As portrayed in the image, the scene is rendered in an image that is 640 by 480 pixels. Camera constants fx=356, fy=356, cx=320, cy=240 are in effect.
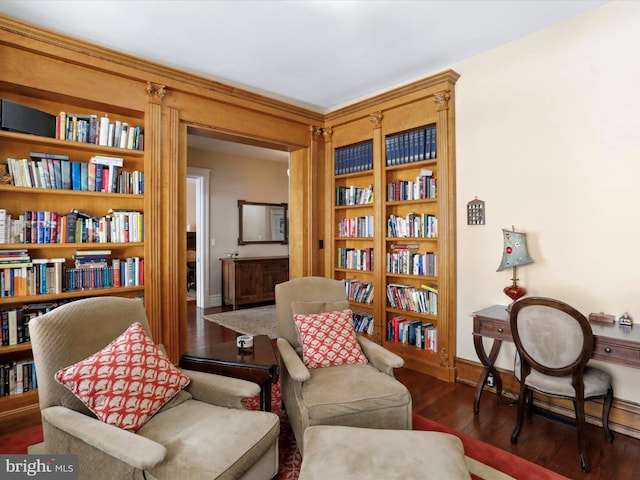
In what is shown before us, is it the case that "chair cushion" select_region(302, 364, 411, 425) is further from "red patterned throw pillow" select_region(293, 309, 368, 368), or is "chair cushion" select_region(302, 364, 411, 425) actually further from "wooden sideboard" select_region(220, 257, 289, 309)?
"wooden sideboard" select_region(220, 257, 289, 309)

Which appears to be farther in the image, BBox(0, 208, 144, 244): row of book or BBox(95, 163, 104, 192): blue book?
BBox(95, 163, 104, 192): blue book

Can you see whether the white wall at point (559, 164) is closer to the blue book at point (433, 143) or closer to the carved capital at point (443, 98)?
the carved capital at point (443, 98)

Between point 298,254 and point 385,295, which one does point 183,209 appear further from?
point 385,295

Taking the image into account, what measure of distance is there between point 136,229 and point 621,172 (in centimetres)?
356

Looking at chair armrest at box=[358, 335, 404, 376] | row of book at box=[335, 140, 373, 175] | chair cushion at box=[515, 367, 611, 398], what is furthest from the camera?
row of book at box=[335, 140, 373, 175]

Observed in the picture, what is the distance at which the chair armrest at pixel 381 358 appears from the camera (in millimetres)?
2156

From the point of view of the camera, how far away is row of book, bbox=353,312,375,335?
12.6ft

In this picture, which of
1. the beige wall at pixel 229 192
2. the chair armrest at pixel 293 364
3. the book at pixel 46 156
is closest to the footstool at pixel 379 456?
the chair armrest at pixel 293 364

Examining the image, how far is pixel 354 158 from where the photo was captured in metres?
3.98

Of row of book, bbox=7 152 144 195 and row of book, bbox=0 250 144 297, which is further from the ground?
row of book, bbox=7 152 144 195

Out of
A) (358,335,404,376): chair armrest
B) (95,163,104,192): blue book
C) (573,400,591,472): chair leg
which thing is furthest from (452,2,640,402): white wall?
(95,163,104,192): blue book

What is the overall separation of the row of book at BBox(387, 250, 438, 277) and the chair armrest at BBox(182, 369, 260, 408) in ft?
6.74

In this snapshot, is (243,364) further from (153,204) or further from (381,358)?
(153,204)

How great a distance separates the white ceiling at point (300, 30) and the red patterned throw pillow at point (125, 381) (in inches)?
82.2
